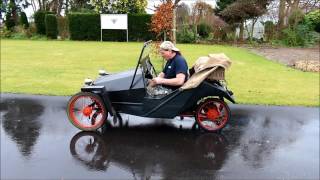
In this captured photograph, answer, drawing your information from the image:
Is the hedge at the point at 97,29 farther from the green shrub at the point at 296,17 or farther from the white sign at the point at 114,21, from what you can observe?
the green shrub at the point at 296,17

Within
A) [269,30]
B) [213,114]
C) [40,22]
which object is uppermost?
[40,22]

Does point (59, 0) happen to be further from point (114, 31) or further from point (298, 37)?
point (298, 37)

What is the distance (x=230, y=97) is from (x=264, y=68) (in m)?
7.34

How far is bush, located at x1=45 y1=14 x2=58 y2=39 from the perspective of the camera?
Result: 25.6 metres

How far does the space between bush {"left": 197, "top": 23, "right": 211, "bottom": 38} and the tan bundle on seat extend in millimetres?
19070

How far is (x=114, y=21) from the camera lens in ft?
80.5

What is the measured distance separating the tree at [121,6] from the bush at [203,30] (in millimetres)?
4120

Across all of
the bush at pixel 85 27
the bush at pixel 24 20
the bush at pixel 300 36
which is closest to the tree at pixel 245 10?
the bush at pixel 300 36

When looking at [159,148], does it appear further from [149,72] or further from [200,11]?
[200,11]

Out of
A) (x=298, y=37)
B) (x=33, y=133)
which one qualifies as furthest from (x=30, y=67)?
(x=298, y=37)

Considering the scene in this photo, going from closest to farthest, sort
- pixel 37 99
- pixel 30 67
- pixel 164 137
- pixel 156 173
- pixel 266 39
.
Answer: pixel 156 173 → pixel 164 137 → pixel 37 99 → pixel 30 67 → pixel 266 39

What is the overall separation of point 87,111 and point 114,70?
6233mm

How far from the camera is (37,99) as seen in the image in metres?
7.82

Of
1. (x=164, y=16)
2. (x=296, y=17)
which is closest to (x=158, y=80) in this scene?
(x=164, y=16)
